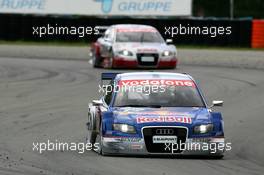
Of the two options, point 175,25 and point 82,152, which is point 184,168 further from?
point 175,25

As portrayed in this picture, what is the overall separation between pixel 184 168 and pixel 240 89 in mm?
12074

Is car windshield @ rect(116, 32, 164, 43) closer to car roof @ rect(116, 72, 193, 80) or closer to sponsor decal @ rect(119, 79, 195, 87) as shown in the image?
car roof @ rect(116, 72, 193, 80)

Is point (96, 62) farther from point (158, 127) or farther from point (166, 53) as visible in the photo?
point (158, 127)

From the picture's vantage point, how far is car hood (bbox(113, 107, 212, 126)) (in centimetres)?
1194

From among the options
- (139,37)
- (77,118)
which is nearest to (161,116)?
(77,118)

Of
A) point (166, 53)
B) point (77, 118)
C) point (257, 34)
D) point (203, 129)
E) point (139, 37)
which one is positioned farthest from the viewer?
point (257, 34)

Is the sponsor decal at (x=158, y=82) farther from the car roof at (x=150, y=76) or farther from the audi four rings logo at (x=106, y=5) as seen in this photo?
the audi four rings logo at (x=106, y=5)

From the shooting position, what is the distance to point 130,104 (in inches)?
501

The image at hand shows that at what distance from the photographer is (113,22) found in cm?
4347

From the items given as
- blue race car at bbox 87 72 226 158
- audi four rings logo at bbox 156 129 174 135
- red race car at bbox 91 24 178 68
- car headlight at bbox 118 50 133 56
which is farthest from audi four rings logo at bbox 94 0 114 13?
audi four rings logo at bbox 156 129 174 135

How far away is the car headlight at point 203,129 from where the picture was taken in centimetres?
1195

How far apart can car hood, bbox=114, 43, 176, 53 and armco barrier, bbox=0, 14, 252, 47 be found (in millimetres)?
11475

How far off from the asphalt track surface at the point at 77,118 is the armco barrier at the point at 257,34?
11224 mm

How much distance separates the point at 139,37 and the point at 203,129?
1858cm
